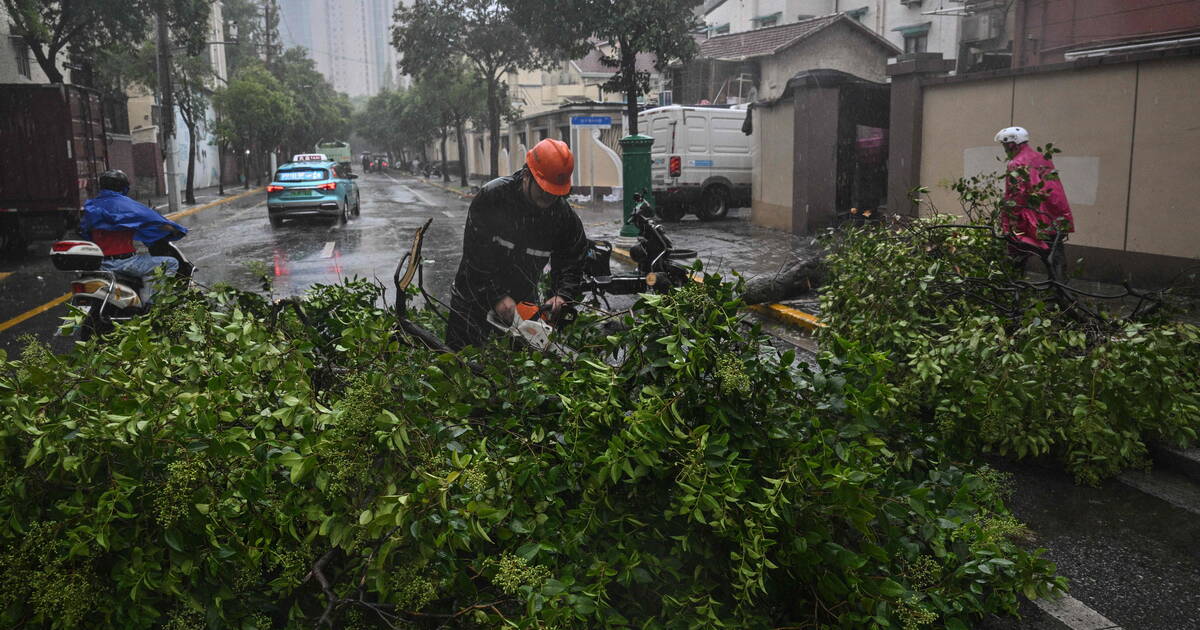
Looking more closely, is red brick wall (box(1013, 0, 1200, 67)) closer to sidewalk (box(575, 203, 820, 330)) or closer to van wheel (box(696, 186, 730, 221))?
van wheel (box(696, 186, 730, 221))

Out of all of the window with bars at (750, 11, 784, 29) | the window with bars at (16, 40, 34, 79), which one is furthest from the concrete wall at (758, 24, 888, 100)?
the window with bars at (16, 40, 34, 79)

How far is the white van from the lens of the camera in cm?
1923

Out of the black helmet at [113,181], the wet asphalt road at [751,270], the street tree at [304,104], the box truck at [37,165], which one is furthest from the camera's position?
the street tree at [304,104]

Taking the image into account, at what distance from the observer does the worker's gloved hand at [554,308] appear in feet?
13.3

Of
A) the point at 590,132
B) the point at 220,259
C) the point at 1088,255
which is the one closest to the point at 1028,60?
the point at 1088,255

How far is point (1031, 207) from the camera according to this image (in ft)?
19.0

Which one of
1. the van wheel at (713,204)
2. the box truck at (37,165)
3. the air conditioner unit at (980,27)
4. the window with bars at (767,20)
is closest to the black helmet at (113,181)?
the box truck at (37,165)

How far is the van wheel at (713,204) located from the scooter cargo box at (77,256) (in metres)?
15.0

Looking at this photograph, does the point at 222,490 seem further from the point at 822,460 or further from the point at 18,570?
the point at 822,460

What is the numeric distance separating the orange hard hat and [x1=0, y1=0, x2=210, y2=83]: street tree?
19252 millimetres

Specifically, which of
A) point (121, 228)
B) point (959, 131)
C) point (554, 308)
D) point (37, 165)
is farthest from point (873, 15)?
point (554, 308)

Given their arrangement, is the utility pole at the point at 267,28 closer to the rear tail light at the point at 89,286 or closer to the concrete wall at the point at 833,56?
the concrete wall at the point at 833,56

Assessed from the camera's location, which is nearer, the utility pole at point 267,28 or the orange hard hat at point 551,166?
the orange hard hat at point 551,166

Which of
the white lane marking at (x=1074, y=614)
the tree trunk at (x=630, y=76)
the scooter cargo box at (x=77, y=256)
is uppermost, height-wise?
the tree trunk at (x=630, y=76)
